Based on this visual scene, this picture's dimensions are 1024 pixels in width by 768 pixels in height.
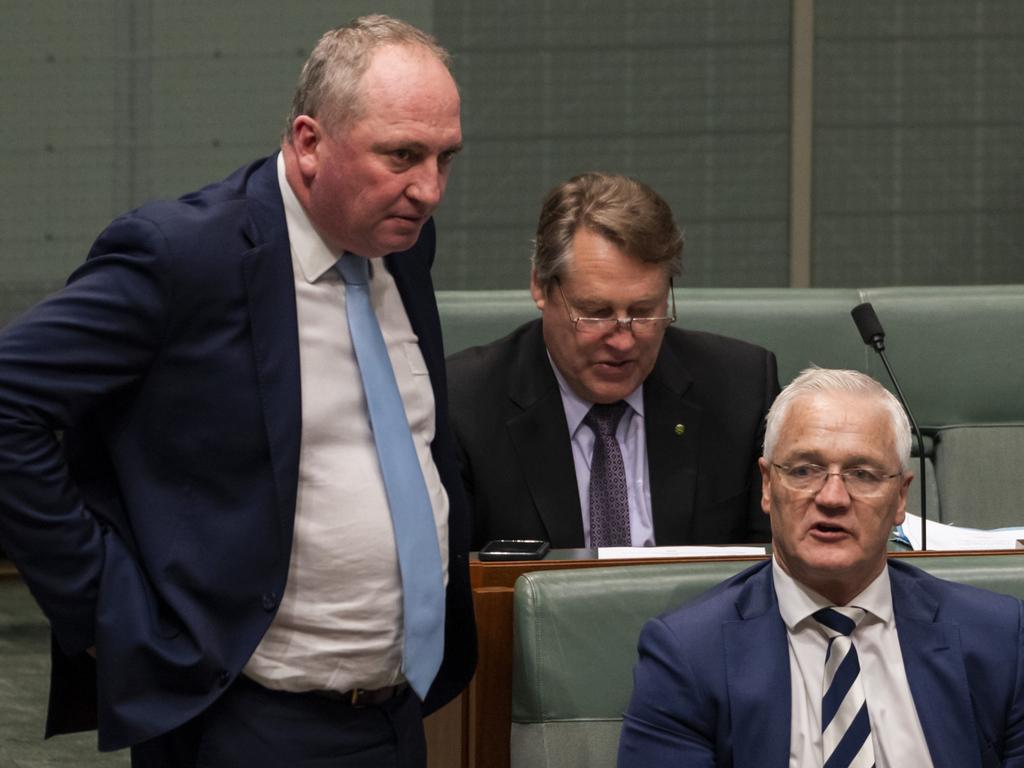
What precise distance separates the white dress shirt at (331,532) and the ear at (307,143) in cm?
6

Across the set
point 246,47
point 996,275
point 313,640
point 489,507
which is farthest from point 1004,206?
point 313,640

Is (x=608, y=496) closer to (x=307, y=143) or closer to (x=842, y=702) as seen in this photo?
(x=842, y=702)

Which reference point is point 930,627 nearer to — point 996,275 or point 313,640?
point 313,640

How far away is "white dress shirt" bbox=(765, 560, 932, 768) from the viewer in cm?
175

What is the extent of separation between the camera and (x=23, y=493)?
4.82ft

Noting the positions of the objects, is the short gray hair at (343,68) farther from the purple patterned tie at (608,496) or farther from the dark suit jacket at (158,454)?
the purple patterned tie at (608,496)

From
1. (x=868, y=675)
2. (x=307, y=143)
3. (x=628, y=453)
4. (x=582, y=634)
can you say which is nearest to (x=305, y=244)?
(x=307, y=143)

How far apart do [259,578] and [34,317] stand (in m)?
0.34

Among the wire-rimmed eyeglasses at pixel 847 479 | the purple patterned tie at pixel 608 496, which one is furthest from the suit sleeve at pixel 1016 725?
the purple patterned tie at pixel 608 496

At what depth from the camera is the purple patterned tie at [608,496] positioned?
7.75 ft

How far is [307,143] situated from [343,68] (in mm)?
86

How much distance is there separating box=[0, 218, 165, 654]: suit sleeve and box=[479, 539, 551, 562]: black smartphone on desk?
0.62 metres

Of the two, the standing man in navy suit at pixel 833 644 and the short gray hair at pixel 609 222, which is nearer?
the standing man in navy suit at pixel 833 644

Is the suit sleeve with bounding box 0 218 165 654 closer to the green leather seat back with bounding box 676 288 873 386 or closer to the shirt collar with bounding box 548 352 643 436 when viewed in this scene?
the shirt collar with bounding box 548 352 643 436
